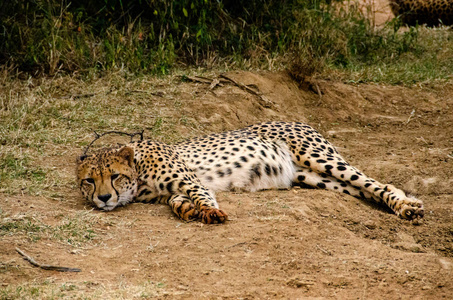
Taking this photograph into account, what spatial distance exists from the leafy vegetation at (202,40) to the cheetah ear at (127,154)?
2928 mm

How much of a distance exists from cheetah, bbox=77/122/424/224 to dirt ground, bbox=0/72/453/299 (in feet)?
0.39

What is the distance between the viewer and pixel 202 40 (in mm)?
8297

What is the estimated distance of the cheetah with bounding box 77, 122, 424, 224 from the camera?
477 cm

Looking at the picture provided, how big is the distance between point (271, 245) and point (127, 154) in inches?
61.2

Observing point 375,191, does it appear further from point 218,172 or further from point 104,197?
point 104,197

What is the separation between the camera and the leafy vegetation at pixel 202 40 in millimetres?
7738

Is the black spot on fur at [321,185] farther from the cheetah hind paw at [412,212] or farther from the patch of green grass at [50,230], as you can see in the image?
the patch of green grass at [50,230]

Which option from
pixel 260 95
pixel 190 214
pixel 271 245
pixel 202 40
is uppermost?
pixel 202 40

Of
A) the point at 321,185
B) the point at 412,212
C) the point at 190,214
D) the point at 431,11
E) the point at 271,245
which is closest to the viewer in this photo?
the point at 271,245

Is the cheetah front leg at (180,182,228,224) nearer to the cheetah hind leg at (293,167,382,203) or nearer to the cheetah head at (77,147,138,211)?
the cheetah head at (77,147,138,211)

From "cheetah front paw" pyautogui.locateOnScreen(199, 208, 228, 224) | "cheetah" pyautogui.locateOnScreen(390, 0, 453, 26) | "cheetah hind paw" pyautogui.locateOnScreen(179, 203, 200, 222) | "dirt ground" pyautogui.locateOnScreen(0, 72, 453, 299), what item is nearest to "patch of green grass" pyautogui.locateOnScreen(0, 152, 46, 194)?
"dirt ground" pyautogui.locateOnScreen(0, 72, 453, 299)

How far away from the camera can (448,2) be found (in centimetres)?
1227

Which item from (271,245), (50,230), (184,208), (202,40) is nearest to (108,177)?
(184,208)

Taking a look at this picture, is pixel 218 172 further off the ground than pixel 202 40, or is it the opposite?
pixel 202 40
